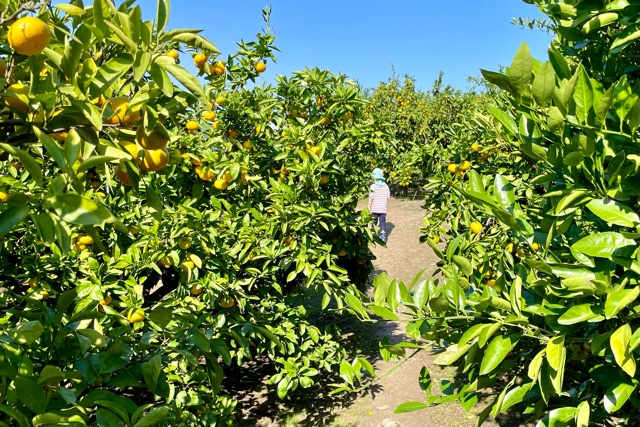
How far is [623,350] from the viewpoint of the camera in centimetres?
81

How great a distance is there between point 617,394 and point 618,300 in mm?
219

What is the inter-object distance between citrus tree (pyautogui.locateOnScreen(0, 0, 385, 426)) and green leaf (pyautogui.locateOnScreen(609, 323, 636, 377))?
1.79ft

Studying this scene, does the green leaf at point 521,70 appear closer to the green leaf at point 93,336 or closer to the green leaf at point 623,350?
the green leaf at point 623,350

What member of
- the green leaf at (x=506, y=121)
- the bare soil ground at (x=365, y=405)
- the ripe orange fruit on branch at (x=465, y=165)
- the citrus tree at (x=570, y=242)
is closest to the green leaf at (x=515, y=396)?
the citrus tree at (x=570, y=242)

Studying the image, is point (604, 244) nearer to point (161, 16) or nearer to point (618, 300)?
point (618, 300)

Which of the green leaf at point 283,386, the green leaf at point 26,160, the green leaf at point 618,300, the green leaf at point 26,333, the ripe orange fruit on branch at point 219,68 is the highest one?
the ripe orange fruit on branch at point 219,68

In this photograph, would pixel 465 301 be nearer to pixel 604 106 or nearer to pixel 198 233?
pixel 604 106

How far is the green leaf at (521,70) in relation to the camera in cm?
81

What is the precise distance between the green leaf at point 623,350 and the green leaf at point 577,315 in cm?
5

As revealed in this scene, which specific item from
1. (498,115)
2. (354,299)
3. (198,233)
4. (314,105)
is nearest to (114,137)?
(354,299)

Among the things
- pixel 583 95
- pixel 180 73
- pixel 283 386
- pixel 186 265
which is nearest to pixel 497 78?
pixel 583 95

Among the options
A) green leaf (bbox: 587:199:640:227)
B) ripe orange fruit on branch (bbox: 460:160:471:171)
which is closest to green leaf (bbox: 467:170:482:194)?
green leaf (bbox: 587:199:640:227)

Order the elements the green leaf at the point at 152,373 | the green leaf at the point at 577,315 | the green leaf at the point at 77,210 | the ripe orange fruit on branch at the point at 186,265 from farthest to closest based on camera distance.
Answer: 1. the ripe orange fruit on branch at the point at 186,265
2. the green leaf at the point at 152,373
3. the green leaf at the point at 577,315
4. the green leaf at the point at 77,210

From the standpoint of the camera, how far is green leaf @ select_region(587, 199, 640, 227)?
86 cm
